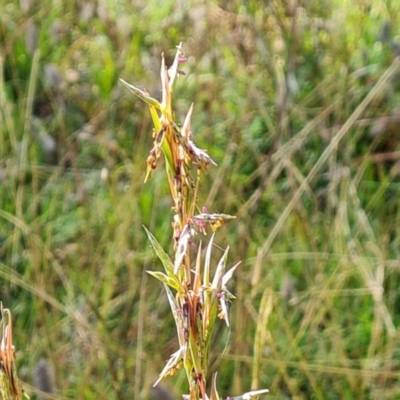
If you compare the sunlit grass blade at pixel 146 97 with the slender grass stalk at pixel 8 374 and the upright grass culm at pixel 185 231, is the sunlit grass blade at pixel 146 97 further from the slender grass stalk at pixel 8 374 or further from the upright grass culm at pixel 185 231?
the slender grass stalk at pixel 8 374

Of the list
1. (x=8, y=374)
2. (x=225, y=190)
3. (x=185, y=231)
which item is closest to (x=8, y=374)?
(x=8, y=374)

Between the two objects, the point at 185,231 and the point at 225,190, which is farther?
the point at 225,190

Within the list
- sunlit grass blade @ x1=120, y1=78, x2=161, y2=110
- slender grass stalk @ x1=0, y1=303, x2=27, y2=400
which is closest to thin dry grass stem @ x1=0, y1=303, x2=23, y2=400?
slender grass stalk @ x1=0, y1=303, x2=27, y2=400

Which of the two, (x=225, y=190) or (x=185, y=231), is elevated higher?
(x=185, y=231)

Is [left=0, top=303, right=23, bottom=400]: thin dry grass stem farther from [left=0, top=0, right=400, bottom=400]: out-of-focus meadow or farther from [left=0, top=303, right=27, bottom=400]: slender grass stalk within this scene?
[left=0, top=0, right=400, bottom=400]: out-of-focus meadow

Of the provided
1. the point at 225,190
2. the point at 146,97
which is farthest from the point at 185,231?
the point at 225,190

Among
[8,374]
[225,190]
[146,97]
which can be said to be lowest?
[225,190]

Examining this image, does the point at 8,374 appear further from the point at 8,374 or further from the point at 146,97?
the point at 146,97

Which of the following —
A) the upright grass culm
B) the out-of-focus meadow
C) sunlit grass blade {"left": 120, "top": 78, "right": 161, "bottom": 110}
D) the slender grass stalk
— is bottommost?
the out-of-focus meadow

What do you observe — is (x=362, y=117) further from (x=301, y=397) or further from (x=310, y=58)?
(x=301, y=397)
